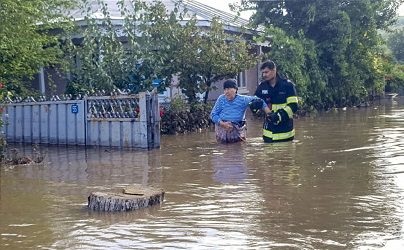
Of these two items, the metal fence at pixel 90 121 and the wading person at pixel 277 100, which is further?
the metal fence at pixel 90 121

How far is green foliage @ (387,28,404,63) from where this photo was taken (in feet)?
177

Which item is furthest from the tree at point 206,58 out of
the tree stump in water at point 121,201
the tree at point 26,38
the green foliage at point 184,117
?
the tree stump in water at point 121,201

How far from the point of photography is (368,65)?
27.7 meters

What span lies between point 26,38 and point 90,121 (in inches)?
96.3

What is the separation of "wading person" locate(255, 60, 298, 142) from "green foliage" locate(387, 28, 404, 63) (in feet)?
145

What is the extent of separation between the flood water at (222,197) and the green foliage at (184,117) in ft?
11.2

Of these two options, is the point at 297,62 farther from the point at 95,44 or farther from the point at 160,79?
the point at 95,44

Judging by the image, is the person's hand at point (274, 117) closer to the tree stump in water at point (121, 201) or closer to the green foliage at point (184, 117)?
the tree stump in water at point (121, 201)

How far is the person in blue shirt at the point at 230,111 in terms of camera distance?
12547mm

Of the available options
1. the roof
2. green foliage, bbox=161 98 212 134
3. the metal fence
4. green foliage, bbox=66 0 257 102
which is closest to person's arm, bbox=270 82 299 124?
the metal fence

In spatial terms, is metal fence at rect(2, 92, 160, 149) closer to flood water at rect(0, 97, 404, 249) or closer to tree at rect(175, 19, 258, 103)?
flood water at rect(0, 97, 404, 249)

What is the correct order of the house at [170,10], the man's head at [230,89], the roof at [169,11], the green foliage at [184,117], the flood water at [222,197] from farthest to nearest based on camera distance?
the roof at [169,11] → the house at [170,10] → the green foliage at [184,117] → the man's head at [230,89] → the flood water at [222,197]

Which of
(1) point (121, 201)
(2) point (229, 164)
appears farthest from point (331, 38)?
(1) point (121, 201)

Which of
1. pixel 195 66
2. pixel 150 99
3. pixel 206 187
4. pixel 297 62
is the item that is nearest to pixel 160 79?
pixel 195 66
